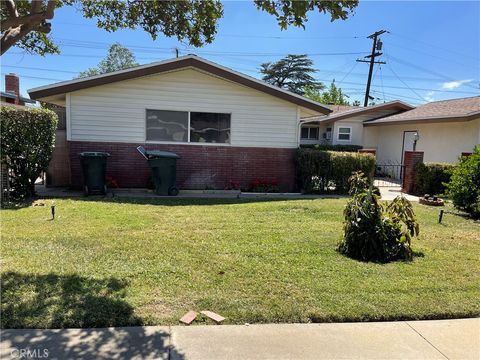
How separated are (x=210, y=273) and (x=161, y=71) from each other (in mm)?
8226

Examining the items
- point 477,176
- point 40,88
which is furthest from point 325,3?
point 40,88

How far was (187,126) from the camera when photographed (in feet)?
39.8

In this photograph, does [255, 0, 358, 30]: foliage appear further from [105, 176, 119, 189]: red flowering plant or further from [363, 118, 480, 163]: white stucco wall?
[363, 118, 480, 163]: white stucco wall

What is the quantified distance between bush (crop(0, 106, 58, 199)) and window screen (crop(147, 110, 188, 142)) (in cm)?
290

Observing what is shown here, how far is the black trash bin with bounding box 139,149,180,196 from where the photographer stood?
10844 mm

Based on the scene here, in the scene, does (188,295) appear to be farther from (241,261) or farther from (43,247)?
(43,247)

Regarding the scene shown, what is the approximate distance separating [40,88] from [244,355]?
10183mm

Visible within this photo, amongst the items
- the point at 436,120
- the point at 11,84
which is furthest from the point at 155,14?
the point at 11,84

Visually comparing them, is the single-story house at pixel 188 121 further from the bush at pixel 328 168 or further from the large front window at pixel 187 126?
the bush at pixel 328 168

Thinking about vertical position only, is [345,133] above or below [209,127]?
above

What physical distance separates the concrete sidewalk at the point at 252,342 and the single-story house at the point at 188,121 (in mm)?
8954

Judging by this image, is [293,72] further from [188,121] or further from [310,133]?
[188,121]

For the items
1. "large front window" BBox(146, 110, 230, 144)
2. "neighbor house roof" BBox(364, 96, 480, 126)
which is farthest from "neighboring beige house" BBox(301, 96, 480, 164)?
"large front window" BBox(146, 110, 230, 144)

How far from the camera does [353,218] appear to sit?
5.75 m
